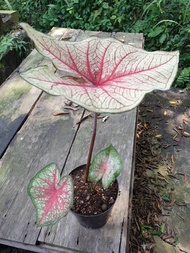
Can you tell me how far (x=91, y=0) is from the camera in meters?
3.03

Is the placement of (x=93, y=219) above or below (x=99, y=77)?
below

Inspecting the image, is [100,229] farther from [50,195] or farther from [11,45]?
[11,45]

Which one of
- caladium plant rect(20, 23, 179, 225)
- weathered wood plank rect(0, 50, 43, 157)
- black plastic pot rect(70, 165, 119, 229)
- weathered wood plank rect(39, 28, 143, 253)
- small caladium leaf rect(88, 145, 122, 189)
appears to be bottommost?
weathered wood plank rect(39, 28, 143, 253)

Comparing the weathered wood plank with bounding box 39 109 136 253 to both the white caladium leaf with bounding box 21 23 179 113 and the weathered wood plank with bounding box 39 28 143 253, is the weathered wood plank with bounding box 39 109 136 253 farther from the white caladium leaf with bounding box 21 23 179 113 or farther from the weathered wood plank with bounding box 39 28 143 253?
the white caladium leaf with bounding box 21 23 179 113

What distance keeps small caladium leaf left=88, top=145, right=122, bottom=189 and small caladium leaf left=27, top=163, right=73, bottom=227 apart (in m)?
0.10

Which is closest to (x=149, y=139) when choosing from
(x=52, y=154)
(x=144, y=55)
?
(x=52, y=154)

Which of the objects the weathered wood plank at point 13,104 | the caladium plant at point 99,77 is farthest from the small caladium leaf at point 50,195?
the weathered wood plank at point 13,104

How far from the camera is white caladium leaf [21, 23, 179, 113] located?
533 millimetres

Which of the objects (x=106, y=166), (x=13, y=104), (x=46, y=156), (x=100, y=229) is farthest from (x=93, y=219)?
(x=13, y=104)

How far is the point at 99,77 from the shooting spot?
2.27ft

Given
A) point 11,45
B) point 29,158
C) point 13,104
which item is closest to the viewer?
point 29,158

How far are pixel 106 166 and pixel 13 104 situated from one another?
3.14 feet

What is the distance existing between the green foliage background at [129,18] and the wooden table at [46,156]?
148 centimetres

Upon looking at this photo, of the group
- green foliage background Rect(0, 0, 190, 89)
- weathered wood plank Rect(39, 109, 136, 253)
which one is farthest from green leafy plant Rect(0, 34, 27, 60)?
weathered wood plank Rect(39, 109, 136, 253)
